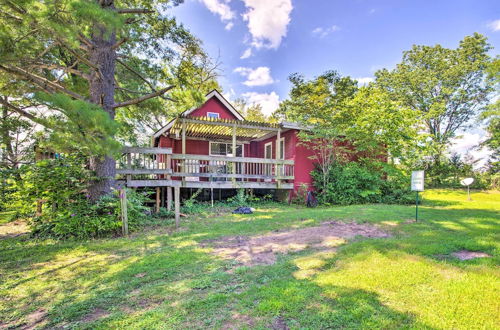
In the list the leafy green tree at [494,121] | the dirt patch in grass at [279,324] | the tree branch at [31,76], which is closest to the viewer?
the dirt patch in grass at [279,324]

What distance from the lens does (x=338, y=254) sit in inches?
141

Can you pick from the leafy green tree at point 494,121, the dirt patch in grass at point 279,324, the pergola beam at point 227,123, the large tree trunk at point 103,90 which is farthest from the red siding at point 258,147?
the leafy green tree at point 494,121

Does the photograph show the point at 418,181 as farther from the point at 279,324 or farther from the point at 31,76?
the point at 31,76

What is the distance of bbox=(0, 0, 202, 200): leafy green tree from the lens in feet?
12.6

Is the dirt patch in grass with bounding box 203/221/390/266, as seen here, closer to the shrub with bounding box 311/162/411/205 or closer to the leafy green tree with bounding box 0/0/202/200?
the leafy green tree with bounding box 0/0/202/200

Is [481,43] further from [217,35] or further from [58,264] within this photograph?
Answer: [58,264]

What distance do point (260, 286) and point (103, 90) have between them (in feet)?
21.1

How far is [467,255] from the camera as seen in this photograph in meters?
3.35

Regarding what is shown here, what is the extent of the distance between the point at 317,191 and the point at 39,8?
399 inches

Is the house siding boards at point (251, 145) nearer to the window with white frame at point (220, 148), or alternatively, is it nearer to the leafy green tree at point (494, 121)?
the window with white frame at point (220, 148)

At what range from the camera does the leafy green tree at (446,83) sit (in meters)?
20.2

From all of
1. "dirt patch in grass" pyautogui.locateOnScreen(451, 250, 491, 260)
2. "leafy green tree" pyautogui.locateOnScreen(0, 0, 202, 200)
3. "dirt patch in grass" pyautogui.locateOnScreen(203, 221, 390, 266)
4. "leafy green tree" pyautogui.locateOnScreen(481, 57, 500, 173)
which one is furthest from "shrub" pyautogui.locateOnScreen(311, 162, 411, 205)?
"leafy green tree" pyautogui.locateOnScreen(481, 57, 500, 173)

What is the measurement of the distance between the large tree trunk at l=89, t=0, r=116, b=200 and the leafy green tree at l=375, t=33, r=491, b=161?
22400 mm

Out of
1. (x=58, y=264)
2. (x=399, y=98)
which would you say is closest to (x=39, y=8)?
(x=58, y=264)
